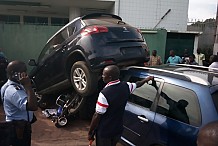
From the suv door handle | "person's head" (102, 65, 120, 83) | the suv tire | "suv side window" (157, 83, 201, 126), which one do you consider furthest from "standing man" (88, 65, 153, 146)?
the suv tire

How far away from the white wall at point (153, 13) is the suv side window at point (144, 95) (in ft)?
28.7

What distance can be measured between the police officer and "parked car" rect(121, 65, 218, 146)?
151cm

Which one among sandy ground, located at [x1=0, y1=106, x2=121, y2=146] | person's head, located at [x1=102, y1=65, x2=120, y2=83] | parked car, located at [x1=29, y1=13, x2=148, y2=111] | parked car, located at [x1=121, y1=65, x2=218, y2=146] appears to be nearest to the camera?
parked car, located at [x1=121, y1=65, x2=218, y2=146]

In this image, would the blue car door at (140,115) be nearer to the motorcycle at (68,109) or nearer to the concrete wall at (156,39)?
the motorcycle at (68,109)

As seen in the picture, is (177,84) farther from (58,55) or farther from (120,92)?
(58,55)

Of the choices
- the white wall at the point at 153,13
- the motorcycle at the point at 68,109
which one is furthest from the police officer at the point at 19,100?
the white wall at the point at 153,13

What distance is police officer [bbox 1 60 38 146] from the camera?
8.71ft

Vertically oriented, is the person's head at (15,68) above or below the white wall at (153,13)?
below

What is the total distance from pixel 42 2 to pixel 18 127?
10.4 metres

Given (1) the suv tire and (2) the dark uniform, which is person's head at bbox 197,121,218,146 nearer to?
(2) the dark uniform

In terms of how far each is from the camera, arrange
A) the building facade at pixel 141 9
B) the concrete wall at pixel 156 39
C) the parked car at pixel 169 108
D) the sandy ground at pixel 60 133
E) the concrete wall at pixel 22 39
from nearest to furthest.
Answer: the parked car at pixel 169 108 < the sandy ground at pixel 60 133 < the concrete wall at pixel 22 39 < the concrete wall at pixel 156 39 < the building facade at pixel 141 9

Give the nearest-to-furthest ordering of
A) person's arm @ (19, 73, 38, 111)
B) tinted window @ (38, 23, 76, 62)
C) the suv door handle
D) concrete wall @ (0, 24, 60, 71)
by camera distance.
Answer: person's arm @ (19, 73, 38, 111) < the suv door handle < tinted window @ (38, 23, 76, 62) < concrete wall @ (0, 24, 60, 71)

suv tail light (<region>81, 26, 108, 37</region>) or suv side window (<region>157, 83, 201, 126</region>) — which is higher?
suv tail light (<region>81, 26, 108, 37</region>)

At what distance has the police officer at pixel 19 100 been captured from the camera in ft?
8.71
